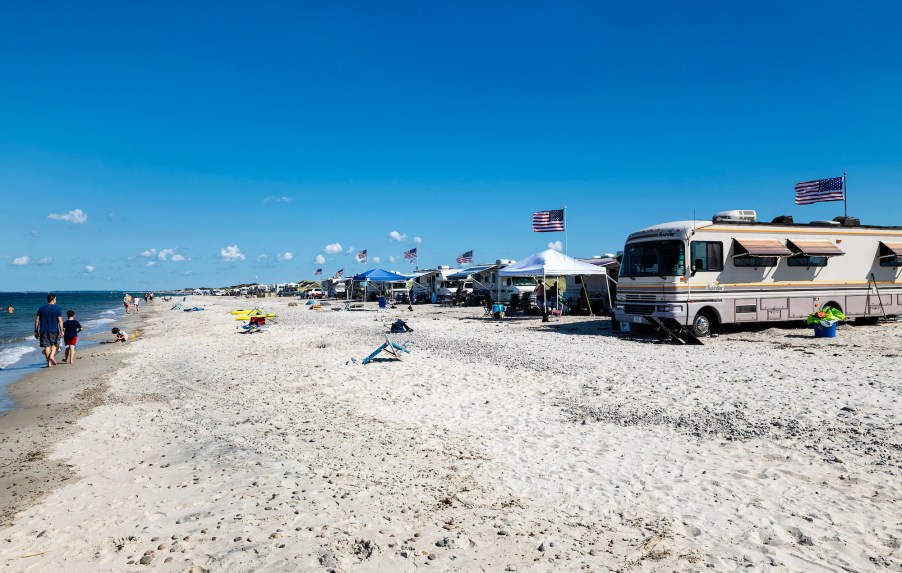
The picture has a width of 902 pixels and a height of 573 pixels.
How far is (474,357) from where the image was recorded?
12.1m

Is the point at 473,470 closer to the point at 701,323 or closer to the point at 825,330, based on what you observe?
the point at 701,323

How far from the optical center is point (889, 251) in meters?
16.7

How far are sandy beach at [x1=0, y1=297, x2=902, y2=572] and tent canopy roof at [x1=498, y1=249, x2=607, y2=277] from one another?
8.92 meters

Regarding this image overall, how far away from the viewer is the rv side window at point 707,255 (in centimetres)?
1422

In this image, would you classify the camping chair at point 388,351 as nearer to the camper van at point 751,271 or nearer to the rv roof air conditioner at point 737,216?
the camper van at point 751,271

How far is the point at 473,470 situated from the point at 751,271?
13.1 m

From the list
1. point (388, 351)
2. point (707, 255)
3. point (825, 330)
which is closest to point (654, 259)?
point (707, 255)

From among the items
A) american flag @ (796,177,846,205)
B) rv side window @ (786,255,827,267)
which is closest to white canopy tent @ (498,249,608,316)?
rv side window @ (786,255,827,267)

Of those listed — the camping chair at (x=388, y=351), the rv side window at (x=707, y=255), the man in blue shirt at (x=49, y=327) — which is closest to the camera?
the camping chair at (x=388, y=351)

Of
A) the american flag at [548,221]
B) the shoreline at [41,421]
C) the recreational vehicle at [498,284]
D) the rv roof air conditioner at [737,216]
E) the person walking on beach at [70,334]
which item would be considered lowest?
the shoreline at [41,421]

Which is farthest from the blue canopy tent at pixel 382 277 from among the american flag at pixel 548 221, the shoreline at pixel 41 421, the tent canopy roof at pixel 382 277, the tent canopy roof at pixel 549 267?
the shoreline at pixel 41 421

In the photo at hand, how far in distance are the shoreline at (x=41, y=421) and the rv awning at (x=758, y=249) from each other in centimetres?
1550

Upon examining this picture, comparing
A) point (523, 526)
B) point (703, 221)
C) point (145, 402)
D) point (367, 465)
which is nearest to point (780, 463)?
point (523, 526)

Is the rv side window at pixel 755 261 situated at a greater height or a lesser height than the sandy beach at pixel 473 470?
greater
